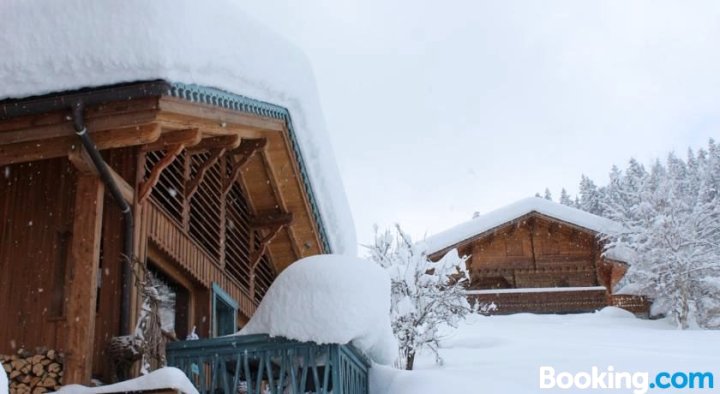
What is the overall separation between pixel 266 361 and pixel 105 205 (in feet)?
6.76

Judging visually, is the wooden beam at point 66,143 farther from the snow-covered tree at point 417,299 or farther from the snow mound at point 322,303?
the snow-covered tree at point 417,299

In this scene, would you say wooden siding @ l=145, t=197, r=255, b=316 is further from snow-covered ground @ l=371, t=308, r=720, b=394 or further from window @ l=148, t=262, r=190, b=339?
snow-covered ground @ l=371, t=308, r=720, b=394

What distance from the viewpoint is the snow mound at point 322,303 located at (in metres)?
7.09

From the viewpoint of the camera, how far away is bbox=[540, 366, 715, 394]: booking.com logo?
37.7ft

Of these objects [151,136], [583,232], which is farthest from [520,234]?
[151,136]

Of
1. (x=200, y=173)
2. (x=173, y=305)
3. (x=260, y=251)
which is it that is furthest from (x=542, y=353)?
(x=200, y=173)

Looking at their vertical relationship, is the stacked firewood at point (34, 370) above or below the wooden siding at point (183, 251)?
below

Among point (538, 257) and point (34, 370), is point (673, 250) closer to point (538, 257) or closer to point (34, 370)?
point (538, 257)

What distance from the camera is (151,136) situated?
667 cm

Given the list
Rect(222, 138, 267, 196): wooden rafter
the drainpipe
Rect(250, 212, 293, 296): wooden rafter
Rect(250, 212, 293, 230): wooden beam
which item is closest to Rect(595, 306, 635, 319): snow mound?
Rect(250, 212, 293, 296): wooden rafter

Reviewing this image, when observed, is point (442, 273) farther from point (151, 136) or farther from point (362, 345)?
point (151, 136)

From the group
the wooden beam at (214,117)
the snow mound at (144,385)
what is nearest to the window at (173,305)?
the wooden beam at (214,117)

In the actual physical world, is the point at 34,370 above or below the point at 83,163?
below

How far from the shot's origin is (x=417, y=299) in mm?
16734
